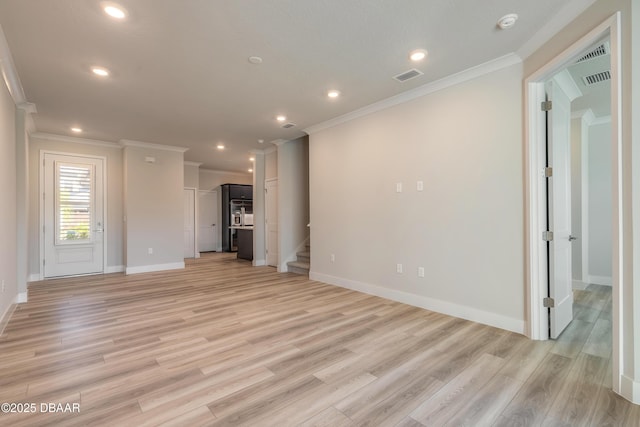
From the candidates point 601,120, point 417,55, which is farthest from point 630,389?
point 601,120

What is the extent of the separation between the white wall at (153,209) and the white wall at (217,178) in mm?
3087

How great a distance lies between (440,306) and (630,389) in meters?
Answer: 1.77

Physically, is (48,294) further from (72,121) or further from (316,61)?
(316,61)

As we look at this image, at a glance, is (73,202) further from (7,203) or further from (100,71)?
(100,71)

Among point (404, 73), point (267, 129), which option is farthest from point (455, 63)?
point (267, 129)

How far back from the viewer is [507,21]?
7.85 ft

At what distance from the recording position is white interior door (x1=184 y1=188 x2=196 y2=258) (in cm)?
893

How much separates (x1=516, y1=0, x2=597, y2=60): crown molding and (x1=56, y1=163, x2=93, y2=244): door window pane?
7.47 metres

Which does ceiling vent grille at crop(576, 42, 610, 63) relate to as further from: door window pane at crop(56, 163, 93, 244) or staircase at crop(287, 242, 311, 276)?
door window pane at crop(56, 163, 93, 244)

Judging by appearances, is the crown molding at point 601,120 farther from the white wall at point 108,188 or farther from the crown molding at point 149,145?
the white wall at point 108,188

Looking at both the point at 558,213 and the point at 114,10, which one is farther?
the point at 558,213

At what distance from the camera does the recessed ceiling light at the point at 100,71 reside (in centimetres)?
312

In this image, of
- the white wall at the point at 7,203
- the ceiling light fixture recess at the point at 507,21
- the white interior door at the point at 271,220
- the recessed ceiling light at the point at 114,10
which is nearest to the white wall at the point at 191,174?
the white interior door at the point at 271,220

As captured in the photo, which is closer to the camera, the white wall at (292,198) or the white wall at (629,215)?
the white wall at (629,215)
